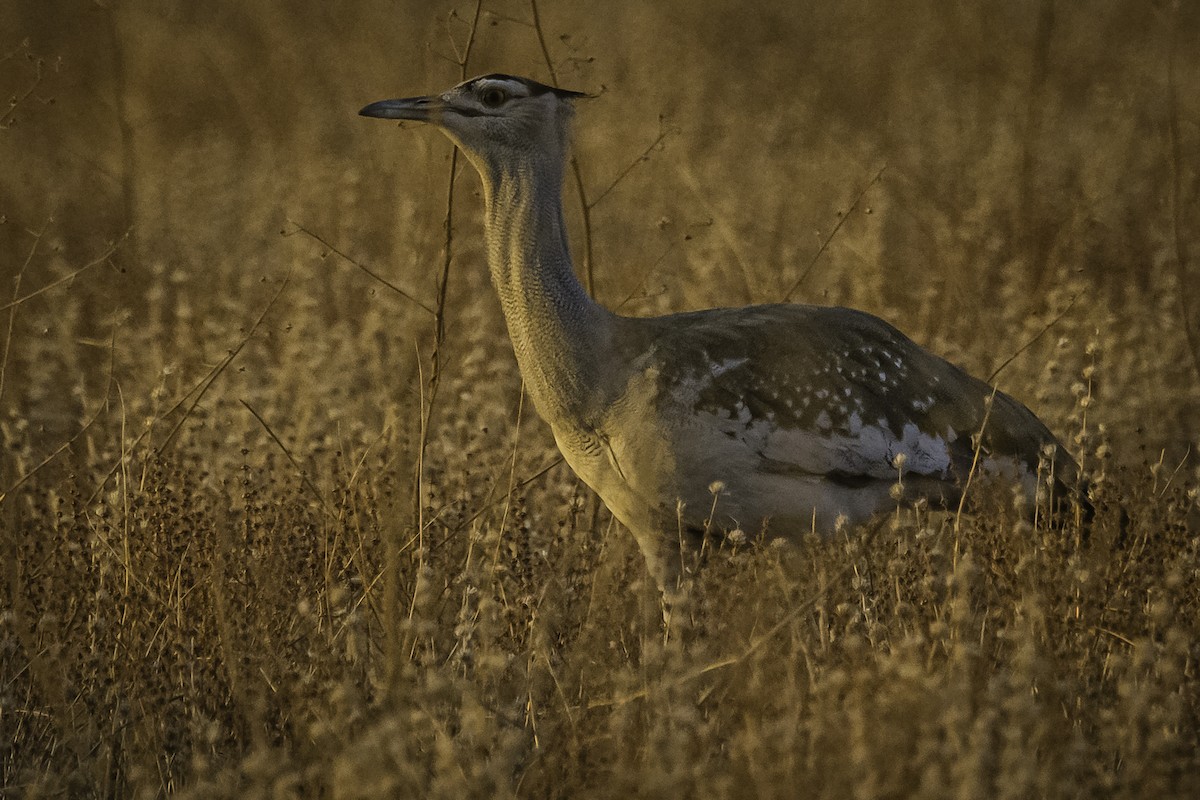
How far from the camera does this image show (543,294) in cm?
398

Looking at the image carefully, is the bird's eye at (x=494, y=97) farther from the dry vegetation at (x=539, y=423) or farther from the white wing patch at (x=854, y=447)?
the white wing patch at (x=854, y=447)

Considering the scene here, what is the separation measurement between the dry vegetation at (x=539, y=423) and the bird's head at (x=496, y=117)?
18 cm

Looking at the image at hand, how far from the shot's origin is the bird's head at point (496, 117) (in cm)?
400

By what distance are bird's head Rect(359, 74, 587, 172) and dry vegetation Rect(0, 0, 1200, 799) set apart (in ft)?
0.58

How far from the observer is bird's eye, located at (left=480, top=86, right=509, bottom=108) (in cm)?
401


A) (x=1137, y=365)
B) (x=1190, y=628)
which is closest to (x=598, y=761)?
(x=1190, y=628)

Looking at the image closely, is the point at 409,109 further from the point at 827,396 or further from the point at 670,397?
the point at 827,396

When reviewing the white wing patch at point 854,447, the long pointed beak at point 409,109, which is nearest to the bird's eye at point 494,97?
the long pointed beak at point 409,109

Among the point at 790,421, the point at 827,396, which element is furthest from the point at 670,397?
the point at 827,396

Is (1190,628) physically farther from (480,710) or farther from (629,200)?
(629,200)

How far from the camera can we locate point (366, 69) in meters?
9.91

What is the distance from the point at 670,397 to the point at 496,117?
0.78m

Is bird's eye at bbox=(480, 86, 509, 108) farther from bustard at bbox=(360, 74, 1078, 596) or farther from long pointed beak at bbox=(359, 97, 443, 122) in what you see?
long pointed beak at bbox=(359, 97, 443, 122)

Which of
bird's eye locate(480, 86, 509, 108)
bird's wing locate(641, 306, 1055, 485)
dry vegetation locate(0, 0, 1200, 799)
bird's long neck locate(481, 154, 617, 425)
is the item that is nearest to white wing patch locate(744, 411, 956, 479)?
bird's wing locate(641, 306, 1055, 485)
